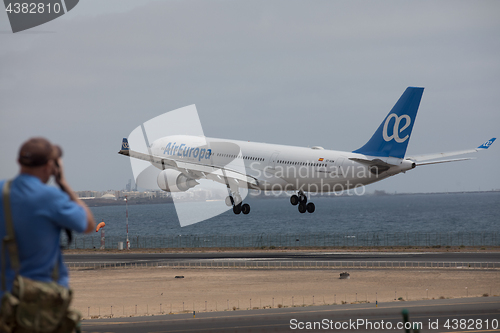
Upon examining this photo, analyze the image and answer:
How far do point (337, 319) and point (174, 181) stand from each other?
29057mm

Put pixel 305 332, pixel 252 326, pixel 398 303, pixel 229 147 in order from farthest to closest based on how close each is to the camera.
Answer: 1. pixel 229 147
2. pixel 398 303
3. pixel 252 326
4. pixel 305 332

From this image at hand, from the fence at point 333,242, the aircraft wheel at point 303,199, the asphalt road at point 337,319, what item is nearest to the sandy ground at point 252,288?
the asphalt road at point 337,319

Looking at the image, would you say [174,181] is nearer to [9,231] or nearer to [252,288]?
[252,288]

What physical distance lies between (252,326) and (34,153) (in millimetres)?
29444

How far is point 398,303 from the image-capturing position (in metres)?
42.9

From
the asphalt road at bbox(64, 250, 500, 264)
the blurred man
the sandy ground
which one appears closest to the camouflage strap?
the blurred man

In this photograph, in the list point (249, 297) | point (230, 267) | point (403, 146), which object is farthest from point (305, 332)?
point (230, 267)

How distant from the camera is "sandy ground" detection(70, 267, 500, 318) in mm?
48531

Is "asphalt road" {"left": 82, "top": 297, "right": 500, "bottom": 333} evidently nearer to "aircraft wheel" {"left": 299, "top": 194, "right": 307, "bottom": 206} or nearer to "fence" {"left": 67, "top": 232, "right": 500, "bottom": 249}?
"aircraft wheel" {"left": 299, "top": 194, "right": 307, "bottom": 206}

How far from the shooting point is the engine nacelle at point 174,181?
60.4m

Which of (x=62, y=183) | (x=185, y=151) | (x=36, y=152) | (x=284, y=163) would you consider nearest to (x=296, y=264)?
(x=185, y=151)

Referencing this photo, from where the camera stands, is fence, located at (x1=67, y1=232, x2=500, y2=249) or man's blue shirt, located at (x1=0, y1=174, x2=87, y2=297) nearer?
man's blue shirt, located at (x1=0, y1=174, x2=87, y2=297)

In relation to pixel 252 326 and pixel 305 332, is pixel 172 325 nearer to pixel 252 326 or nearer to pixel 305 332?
pixel 252 326

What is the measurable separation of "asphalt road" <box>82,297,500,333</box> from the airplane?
13.1 meters
